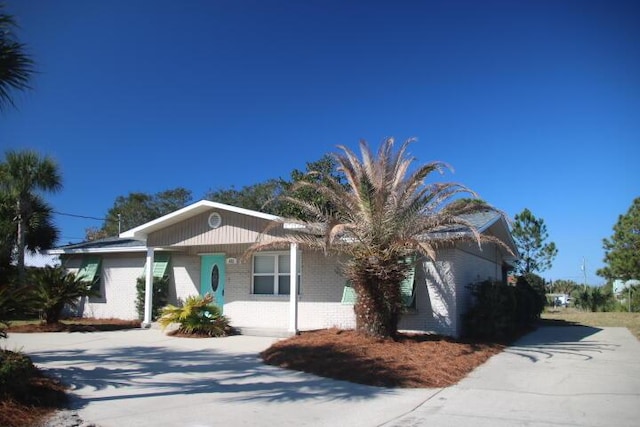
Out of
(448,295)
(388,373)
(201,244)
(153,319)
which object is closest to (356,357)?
(388,373)

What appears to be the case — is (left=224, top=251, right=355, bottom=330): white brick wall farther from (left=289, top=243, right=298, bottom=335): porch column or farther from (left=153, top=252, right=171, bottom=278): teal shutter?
(left=153, top=252, right=171, bottom=278): teal shutter

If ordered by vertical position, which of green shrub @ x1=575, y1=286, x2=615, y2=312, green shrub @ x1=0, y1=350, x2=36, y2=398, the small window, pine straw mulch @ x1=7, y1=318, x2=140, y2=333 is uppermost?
the small window

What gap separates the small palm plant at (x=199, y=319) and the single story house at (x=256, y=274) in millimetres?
752

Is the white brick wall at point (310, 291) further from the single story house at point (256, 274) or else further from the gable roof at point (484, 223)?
the gable roof at point (484, 223)

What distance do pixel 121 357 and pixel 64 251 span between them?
1191cm

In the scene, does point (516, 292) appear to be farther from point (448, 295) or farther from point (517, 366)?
point (517, 366)

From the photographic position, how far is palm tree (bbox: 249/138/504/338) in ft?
38.9

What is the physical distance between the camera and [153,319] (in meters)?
18.4

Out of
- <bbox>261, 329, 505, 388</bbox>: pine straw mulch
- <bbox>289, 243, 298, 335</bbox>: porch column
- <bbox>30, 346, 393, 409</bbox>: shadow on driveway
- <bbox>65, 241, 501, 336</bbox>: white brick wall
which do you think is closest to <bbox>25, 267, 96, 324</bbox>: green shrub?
<bbox>65, 241, 501, 336</bbox>: white brick wall

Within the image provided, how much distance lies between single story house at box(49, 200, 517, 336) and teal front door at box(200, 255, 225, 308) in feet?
0.11

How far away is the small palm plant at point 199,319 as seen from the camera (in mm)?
14992

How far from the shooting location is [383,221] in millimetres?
11930

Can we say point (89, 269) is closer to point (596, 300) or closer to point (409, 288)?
point (409, 288)

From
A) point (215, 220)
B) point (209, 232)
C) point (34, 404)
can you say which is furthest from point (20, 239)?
point (34, 404)
